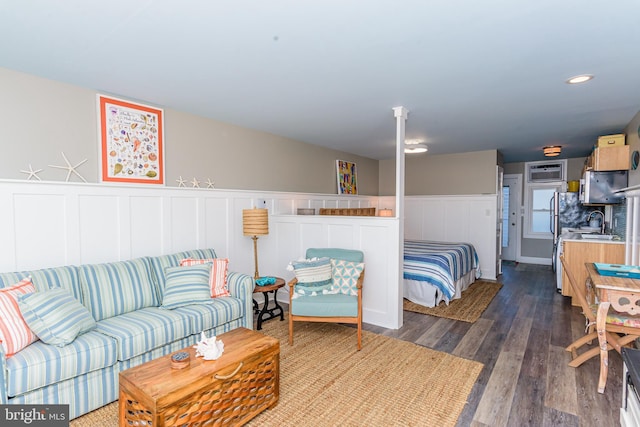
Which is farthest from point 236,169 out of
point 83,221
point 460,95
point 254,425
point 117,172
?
point 254,425

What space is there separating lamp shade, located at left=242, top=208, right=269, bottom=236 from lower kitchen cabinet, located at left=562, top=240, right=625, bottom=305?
156 inches

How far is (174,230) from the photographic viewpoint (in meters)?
3.62

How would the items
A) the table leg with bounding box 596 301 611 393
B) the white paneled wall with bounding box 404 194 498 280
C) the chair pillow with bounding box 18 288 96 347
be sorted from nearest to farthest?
the chair pillow with bounding box 18 288 96 347 < the table leg with bounding box 596 301 611 393 < the white paneled wall with bounding box 404 194 498 280

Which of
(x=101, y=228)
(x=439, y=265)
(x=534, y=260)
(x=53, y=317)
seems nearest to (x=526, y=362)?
(x=439, y=265)

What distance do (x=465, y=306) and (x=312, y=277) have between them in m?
2.32

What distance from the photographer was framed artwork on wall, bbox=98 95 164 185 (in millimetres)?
3102

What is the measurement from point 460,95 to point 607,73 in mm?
1071

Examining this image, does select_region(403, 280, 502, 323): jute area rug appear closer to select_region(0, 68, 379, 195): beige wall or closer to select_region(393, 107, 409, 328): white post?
select_region(393, 107, 409, 328): white post

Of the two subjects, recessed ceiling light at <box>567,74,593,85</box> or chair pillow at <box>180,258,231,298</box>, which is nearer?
recessed ceiling light at <box>567,74,593,85</box>

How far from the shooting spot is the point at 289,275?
4613 mm

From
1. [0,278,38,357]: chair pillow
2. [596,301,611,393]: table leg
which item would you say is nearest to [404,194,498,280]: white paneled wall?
[596,301,611,393]: table leg

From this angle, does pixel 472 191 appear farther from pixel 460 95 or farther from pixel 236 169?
pixel 236 169

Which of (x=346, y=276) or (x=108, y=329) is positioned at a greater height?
(x=346, y=276)

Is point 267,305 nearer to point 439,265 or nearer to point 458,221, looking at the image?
point 439,265
